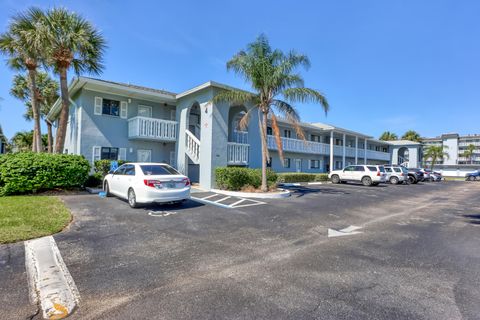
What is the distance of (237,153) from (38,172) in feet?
33.6

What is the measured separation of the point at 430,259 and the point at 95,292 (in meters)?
5.85

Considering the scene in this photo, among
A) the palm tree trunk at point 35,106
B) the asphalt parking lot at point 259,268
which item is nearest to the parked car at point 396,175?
the asphalt parking lot at point 259,268

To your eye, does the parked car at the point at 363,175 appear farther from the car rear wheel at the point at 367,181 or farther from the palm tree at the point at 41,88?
the palm tree at the point at 41,88

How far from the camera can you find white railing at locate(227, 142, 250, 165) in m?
16.1

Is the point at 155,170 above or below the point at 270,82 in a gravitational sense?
below

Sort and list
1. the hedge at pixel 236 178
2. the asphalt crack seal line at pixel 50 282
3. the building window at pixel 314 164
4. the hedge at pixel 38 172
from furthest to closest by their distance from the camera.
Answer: the building window at pixel 314 164 → the hedge at pixel 236 178 → the hedge at pixel 38 172 → the asphalt crack seal line at pixel 50 282

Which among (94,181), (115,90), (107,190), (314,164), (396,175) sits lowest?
(107,190)

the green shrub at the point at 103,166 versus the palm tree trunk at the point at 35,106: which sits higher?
the palm tree trunk at the point at 35,106

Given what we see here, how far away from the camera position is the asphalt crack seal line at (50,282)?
306cm

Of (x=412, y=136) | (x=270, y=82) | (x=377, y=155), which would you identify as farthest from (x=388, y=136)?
(x=270, y=82)

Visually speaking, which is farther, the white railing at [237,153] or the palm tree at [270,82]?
the white railing at [237,153]

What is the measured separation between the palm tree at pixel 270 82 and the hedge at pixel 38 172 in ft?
25.5

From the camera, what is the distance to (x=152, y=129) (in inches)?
649

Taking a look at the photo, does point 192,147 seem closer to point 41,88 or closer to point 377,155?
point 41,88
